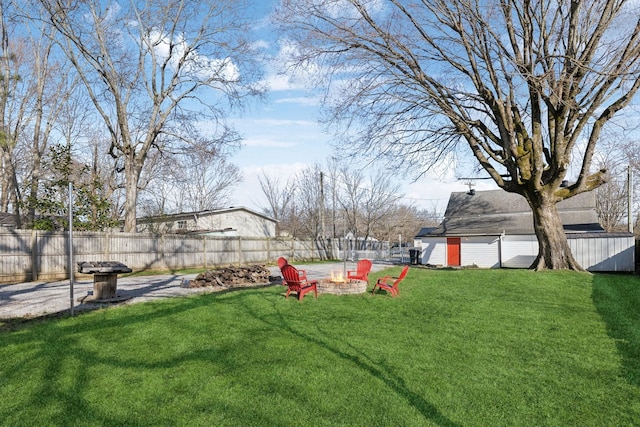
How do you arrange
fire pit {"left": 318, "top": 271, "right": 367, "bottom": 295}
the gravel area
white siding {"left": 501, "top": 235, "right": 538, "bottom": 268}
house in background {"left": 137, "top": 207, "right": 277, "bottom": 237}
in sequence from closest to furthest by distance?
the gravel area, fire pit {"left": 318, "top": 271, "right": 367, "bottom": 295}, white siding {"left": 501, "top": 235, "right": 538, "bottom": 268}, house in background {"left": 137, "top": 207, "right": 277, "bottom": 237}

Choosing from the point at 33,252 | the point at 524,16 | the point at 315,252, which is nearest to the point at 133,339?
the point at 33,252

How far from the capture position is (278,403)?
396 centimetres

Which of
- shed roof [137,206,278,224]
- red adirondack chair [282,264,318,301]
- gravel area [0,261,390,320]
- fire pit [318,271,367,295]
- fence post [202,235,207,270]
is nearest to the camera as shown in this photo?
gravel area [0,261,390,320]

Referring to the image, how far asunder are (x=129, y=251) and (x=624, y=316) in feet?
57.7

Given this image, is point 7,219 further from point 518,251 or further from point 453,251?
point 518,251

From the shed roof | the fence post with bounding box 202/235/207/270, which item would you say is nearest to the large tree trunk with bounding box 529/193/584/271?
the fence post with bounding box 202/235/207/270

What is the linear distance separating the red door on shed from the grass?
1797 cm

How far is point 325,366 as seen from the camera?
4977mm

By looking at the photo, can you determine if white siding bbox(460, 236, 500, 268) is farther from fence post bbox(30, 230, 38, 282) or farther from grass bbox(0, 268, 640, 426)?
fence post bbox(30, 230, 38, 282)

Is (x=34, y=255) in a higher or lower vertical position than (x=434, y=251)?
higher

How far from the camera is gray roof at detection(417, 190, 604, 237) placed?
25312mm

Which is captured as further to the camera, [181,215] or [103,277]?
[181,215]

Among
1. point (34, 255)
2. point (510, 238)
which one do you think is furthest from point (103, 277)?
point (510, 238)

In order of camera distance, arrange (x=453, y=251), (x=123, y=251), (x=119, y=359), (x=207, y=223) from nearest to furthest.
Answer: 1. (x=119, y=359)
2. (x=123, y=251)
3. (x=453, y=251)
4. (x=207, y=223)
